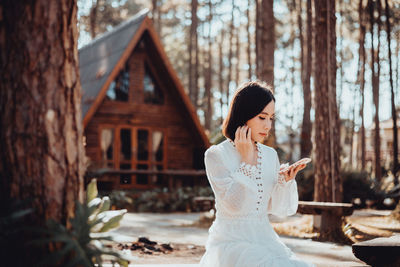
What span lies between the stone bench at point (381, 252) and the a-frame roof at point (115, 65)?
41.9 ft

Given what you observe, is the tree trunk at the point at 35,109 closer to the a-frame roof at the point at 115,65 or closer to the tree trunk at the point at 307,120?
the a-frame roof at the point at 115,65

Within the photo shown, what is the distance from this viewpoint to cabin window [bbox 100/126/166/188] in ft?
58.4

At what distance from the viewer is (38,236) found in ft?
7.79

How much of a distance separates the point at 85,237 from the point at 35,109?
0.63m

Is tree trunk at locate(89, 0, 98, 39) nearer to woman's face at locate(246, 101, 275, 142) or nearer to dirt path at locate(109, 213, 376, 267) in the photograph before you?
dirt path at locate(109, 213, 376, 267)

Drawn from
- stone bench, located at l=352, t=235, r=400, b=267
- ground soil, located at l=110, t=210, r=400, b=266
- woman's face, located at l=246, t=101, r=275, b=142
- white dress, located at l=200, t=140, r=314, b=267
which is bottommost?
ground soil, located at l=110, t=210, r=400, b=266

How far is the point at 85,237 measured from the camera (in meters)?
2.28

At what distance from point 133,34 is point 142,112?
9.07 ft

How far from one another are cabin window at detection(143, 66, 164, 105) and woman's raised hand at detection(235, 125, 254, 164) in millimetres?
15311

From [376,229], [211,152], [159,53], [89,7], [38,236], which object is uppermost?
[89,7]

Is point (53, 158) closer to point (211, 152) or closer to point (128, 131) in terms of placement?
point (211, 152)

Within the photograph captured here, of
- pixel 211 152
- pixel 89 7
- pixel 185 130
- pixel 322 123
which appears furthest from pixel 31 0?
pixel 89 7

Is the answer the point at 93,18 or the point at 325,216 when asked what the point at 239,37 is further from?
the point at 325,216

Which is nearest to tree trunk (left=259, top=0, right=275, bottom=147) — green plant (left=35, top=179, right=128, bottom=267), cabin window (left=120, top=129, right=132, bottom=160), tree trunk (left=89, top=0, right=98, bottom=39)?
cabin window (left=120, top=129, right=132, bottom=160)
